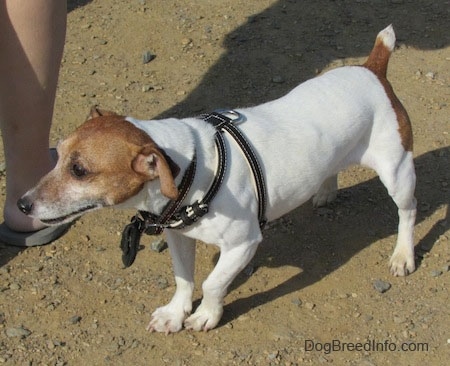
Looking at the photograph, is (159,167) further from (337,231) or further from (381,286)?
(337,231)

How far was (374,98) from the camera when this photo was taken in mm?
3760

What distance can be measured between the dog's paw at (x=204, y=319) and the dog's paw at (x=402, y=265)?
1056mm

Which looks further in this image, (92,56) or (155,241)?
(92,56)

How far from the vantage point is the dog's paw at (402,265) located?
4137mm

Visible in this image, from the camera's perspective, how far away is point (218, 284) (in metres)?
3.52

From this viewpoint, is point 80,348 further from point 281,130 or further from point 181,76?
point 181,76

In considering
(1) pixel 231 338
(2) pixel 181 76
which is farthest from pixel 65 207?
(2) pixel 181 76

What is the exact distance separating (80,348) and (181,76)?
2682 millimetres

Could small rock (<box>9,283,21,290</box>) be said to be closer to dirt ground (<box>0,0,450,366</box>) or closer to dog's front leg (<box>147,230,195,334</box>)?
dirt ground (<box>0,0,450,366</box>)

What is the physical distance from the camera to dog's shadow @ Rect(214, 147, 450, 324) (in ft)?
13.5

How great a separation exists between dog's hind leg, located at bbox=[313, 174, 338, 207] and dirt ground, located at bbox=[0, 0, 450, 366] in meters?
0.08

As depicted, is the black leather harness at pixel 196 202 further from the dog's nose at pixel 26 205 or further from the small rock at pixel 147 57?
the small rock at pixel 147 57

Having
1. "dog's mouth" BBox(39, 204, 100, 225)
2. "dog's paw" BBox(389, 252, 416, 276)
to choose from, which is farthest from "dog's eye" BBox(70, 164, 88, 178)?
"dog's paw" BBox(389, 252, 416, 276)

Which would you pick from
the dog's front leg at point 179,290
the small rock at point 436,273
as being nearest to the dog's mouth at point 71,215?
the dog's front leg at point 179,290
